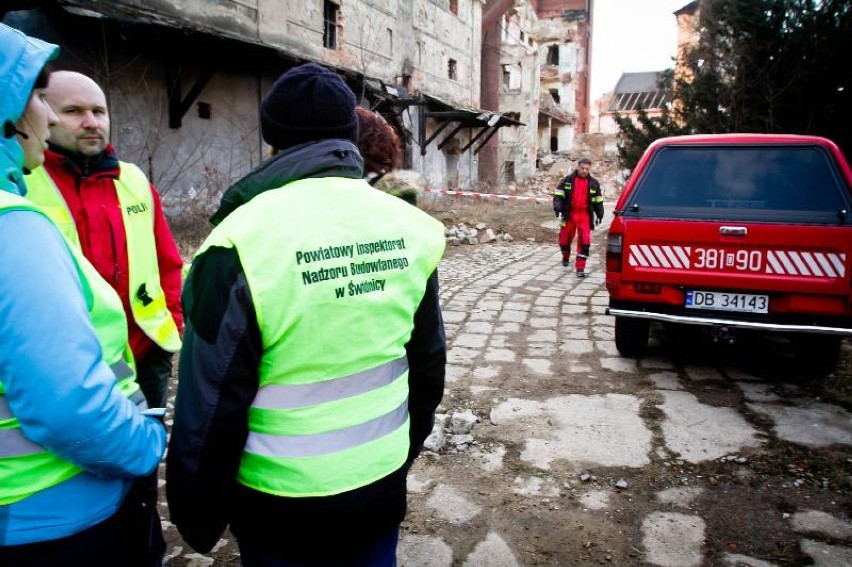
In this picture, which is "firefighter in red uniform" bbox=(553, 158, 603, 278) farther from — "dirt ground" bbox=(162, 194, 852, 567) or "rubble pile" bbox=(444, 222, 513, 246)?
"dirt ground" bbox=(162, 194, 852, 567)

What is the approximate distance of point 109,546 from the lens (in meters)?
1.43

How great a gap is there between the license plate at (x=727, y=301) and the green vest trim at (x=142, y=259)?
12.9ft

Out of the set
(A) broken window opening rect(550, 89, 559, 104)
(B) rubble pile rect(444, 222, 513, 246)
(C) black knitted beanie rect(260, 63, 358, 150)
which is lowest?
(B) rubble pile rect(444, 222, 513, 246)

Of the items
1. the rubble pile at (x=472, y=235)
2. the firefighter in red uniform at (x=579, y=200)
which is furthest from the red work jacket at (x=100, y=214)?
the rubble pile at (x=472, y=235)

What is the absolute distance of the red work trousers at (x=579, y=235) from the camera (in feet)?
31.6

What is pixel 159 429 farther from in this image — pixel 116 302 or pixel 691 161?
pixel 691 161

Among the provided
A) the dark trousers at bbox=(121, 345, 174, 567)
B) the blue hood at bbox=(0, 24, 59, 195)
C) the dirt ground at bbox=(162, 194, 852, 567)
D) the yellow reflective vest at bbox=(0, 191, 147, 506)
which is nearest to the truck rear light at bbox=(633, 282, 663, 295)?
the dirt ground at bbox=(162, 194, 852, 567)

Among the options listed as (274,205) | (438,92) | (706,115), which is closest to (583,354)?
(274,205)

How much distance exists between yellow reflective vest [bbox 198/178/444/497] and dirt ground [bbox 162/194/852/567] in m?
1.56

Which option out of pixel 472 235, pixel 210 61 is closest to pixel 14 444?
pixel 210 61

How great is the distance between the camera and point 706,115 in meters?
12.9

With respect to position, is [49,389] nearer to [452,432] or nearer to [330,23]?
[452,432]

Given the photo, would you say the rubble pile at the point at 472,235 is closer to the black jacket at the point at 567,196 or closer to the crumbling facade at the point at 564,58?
the black jacket at the point at 567,196

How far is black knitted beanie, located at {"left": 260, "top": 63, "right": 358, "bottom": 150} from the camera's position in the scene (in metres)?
1.51
